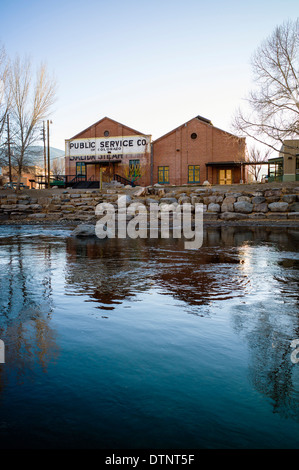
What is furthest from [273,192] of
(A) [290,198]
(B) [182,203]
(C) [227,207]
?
(B) [182,203]

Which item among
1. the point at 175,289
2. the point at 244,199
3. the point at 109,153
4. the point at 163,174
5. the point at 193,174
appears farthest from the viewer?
the point at 109,153

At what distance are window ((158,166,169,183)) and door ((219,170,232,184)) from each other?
18.5 feet

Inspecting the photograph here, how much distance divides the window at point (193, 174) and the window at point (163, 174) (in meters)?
Result: 2.43

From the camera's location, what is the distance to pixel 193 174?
3784cm

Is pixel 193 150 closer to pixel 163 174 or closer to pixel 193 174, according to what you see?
pixel 193 174

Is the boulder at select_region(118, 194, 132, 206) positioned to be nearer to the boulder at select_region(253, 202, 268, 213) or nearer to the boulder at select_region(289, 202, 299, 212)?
the boulder at select_region(253, 202, 268, 213)

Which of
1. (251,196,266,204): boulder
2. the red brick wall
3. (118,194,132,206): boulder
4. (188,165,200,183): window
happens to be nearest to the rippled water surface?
(251,196,266,204): boulder

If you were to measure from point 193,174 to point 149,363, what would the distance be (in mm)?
36320

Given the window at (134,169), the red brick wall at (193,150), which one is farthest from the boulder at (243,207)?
the window at (134,169)

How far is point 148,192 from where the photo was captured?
2388 centimetres

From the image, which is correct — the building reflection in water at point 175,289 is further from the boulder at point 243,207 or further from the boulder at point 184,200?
the boulder at point 184,200

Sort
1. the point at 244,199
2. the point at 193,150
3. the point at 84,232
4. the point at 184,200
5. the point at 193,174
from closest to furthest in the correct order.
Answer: the point at 84,232 → the point at 244,199 → the point at 184,200 → the point at 193,150 → the point at 193,174

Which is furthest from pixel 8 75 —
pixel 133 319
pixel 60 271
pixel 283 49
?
pixel 133 319

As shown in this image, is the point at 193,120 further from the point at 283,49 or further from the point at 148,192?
the point at 148,192
